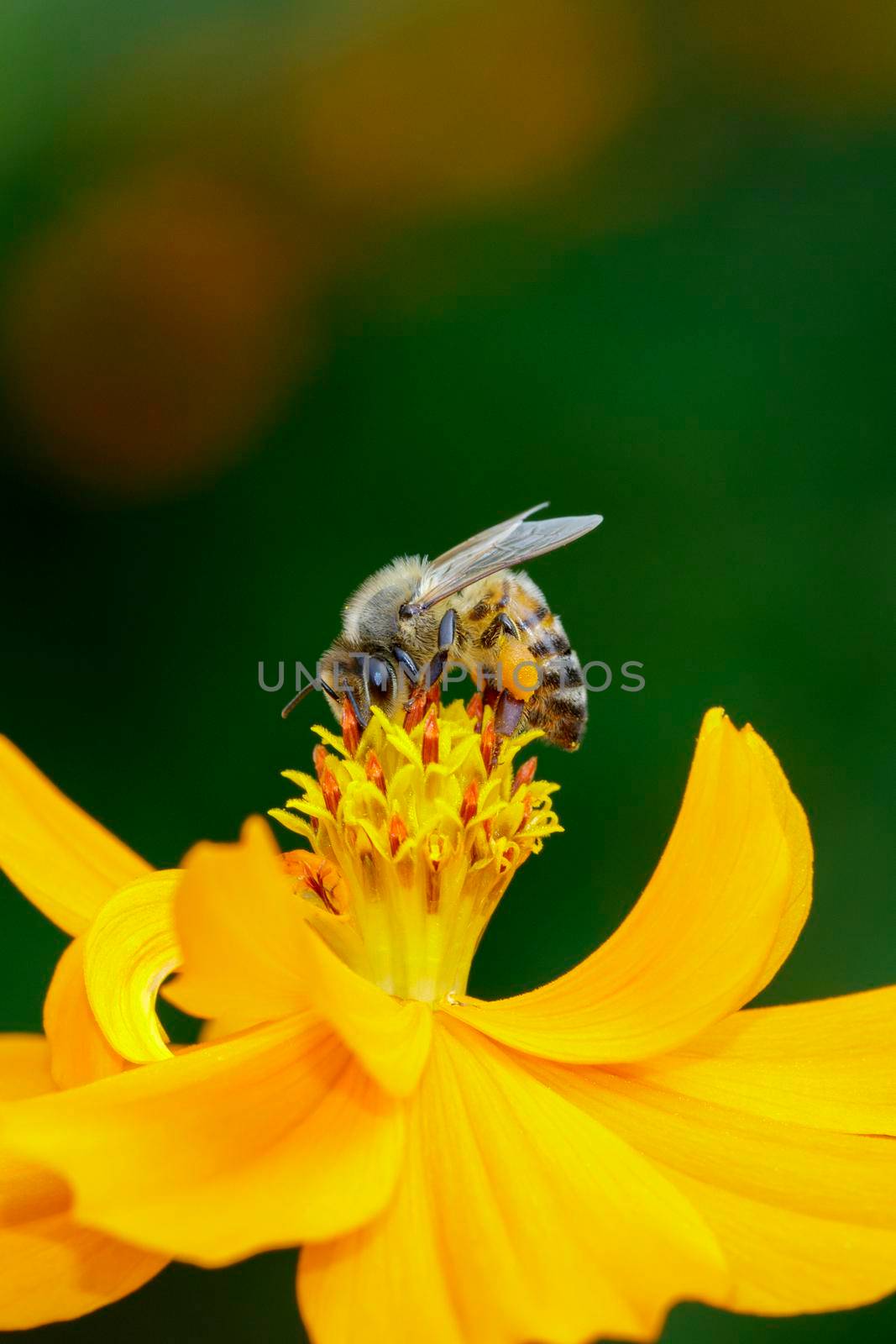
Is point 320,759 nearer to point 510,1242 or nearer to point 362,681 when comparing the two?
point 362,681

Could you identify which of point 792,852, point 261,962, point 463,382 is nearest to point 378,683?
point 792,852

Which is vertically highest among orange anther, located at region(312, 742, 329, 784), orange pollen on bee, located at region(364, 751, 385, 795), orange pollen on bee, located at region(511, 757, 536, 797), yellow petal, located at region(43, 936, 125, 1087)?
orange anther, located at region(312, 742, 329, 784)

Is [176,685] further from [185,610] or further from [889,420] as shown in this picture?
[889,420]

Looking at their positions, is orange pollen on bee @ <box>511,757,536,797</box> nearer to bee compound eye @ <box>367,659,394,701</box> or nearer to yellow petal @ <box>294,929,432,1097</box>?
bee compound eye @ <box>367,659,394,701</box>

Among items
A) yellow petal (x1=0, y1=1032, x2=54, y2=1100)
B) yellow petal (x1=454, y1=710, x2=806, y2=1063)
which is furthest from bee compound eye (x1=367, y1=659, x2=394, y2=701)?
yellow petal (x1=0, y1=1032, x2=54, y2=1100)

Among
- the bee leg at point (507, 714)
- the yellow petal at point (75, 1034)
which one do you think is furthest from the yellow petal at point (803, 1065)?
the yellow petal at point (75, 1034)

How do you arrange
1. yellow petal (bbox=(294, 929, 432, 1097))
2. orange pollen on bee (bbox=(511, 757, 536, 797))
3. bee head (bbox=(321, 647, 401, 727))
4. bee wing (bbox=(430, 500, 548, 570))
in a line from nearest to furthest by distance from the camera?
yellow petal (bbox=(294, 929, 432, 1097)), orange pollen on bee (bbox=(511, 757, 536, 797)), bee head (bbox=(321, 647, 401, 727)), bee wing (bbox=(430, 500, 548, 570))

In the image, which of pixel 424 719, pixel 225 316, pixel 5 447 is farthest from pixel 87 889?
pixel 225 316
